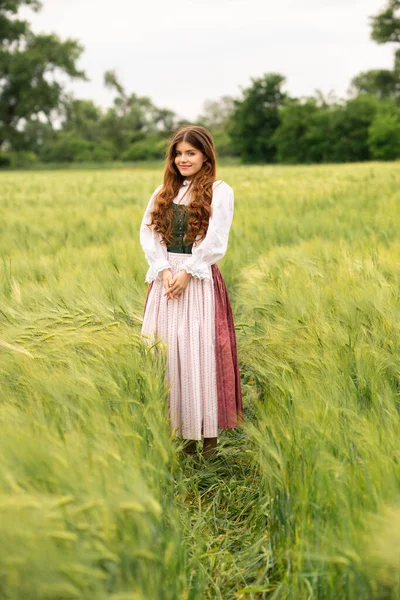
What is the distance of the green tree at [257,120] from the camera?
139ft

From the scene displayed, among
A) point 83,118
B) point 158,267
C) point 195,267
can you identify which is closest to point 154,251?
point 158,267

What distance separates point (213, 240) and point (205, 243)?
4 cm

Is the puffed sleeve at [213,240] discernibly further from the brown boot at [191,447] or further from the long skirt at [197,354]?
the brown boot at [191,447]

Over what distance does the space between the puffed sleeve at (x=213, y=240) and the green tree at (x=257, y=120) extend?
133ft

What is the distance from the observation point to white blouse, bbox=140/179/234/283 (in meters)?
2.32

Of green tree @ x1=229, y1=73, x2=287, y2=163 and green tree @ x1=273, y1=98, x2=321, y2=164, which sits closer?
green tree @ x1=273, y1=98, x2=321, y2=164

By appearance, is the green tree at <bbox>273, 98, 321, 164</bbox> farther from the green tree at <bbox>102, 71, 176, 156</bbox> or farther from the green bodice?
the green bodice

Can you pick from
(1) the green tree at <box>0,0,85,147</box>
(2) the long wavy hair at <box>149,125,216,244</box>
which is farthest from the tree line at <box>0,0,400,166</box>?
(2) the long wavy hair at <box>149,125,216,244</box>

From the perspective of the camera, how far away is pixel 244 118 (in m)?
42.4

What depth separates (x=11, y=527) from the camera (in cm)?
94

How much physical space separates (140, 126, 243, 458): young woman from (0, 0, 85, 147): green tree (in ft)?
113

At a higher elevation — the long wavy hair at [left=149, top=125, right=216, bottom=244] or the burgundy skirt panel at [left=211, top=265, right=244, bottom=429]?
the long wavy hair at [left=149, top=125, right=216, bottom=244]

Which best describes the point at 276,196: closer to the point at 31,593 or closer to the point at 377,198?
the point at 377,198

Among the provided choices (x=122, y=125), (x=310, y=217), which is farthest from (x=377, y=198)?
(x=122, y=125)
